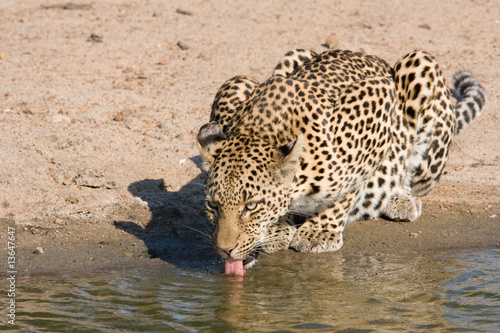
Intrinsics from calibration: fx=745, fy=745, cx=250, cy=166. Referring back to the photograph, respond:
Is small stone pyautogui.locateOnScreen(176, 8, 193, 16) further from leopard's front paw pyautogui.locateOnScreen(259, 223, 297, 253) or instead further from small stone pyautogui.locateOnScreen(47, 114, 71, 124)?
leopard's front paw pyautogui.locateOnScreen(259, 223, 297, 253)

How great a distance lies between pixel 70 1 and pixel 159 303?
31.1 ft

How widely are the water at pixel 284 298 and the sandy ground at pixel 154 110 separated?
0.56 metres

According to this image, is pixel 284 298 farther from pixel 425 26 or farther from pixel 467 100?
pixel 425 26

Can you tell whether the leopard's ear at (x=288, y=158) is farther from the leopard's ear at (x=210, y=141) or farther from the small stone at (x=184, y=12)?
the small stone at (x=184, y=12)

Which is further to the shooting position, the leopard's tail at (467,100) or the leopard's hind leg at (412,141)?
the leopard's tail at (467,100)

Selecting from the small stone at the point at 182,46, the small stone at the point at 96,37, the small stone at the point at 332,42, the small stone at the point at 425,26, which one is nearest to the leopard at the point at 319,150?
the small stone at the point at 332,42

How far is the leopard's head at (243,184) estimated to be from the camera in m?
6.64

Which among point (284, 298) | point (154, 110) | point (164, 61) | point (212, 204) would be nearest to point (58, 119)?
point (154, 110)

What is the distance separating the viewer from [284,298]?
6.92m

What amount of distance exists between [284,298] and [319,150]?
1467 millimetres

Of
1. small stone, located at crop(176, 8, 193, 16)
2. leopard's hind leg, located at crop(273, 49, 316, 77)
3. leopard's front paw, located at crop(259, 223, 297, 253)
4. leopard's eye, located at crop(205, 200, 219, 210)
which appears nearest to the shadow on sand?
leopard's front paw, located at crop(259, 223, 297, 253)

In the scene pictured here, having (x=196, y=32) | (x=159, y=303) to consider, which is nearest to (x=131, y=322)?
(x=159, y=303)

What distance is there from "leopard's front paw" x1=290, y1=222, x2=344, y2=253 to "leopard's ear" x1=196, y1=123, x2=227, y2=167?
5.94 feet

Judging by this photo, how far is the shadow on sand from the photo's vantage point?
8.05m
